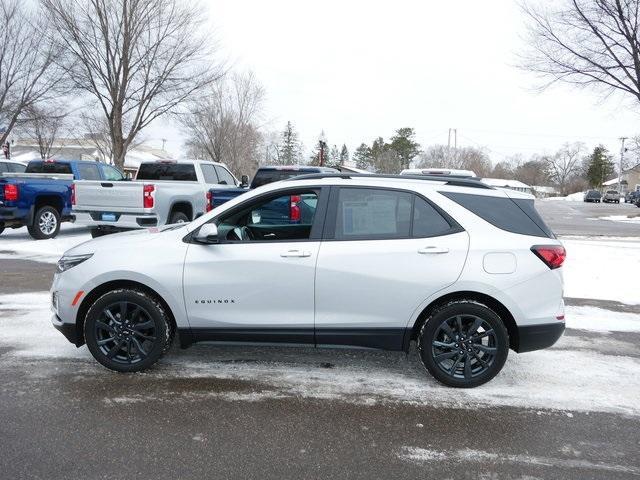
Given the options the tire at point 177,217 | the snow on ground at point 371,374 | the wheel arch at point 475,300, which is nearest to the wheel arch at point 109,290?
the snow on ground at point 371,374

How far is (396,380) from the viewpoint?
414cm

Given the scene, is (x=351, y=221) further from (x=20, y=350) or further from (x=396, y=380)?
(x=20, y=350)

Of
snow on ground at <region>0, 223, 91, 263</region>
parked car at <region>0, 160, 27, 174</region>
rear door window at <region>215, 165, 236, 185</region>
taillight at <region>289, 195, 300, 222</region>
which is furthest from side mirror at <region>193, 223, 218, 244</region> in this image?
parked car at <region>0, 160, 27, 174</region>

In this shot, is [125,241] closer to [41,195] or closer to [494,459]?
[494,459]

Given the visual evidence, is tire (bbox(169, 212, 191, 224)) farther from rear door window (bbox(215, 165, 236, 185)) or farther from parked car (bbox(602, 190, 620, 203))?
parked car (bbox(602, 190, 620, 203))

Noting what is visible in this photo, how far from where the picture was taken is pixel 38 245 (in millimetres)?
11305

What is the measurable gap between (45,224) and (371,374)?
10.6m

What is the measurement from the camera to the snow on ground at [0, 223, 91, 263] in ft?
32.9

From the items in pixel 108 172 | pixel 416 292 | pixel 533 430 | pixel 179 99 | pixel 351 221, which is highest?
pixel 179 99

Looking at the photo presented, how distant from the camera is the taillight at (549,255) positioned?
151 inches

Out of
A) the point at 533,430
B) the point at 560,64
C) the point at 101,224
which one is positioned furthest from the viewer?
the point at 560,64

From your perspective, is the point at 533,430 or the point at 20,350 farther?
the point at 20,350

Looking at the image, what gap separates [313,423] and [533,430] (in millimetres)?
1515

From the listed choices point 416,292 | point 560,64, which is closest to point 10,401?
point 416,292
